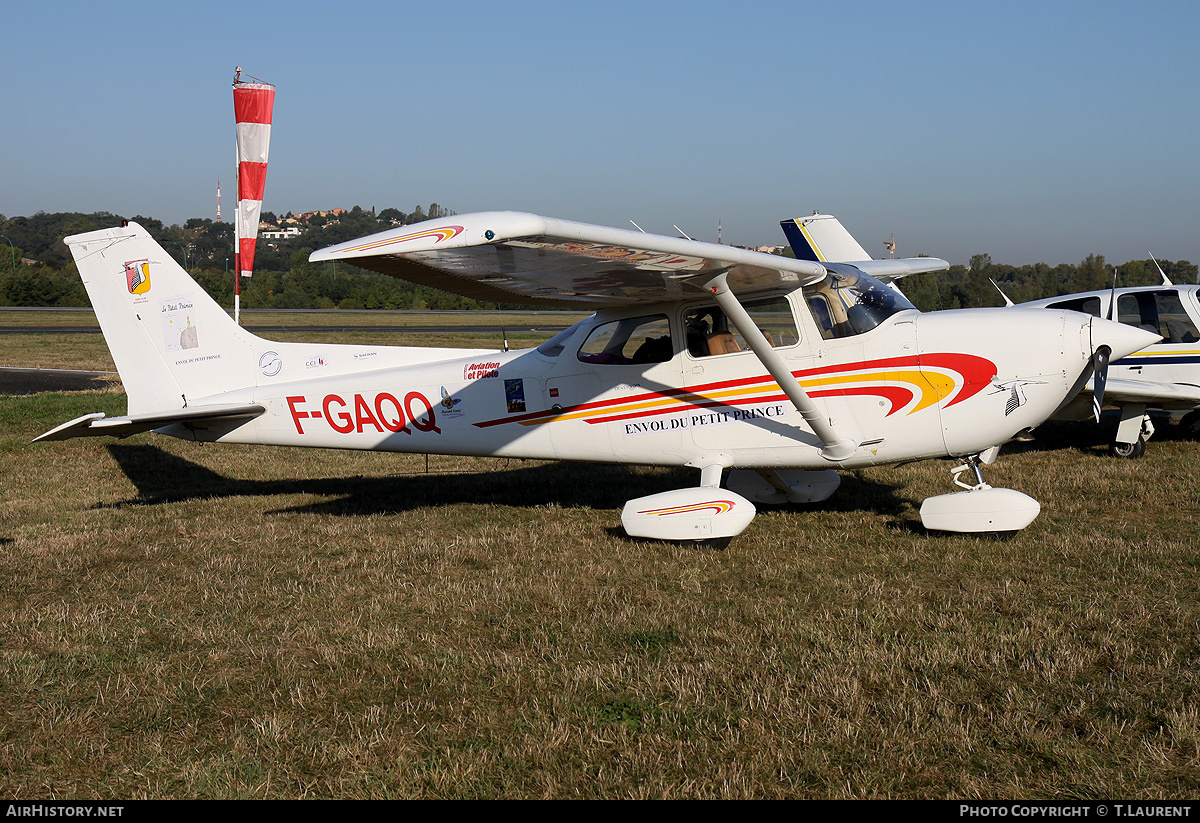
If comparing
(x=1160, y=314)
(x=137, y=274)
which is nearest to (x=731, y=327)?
(x=137, y=274)

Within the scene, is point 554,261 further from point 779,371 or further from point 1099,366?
point 1099,366

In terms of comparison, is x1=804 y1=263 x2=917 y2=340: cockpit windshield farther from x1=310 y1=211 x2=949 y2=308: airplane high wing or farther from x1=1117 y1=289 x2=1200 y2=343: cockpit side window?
x1=1117 y1=289 x2=1200 y2=343: cockpit side window

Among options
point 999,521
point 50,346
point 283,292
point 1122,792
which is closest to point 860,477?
point 999,521

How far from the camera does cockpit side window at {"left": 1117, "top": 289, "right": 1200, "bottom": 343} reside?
11.6m

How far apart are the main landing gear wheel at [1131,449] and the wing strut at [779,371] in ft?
19.0

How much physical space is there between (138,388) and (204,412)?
1.11 m

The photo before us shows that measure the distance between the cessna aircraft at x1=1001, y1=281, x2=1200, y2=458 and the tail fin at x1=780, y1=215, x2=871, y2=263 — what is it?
3619 mm

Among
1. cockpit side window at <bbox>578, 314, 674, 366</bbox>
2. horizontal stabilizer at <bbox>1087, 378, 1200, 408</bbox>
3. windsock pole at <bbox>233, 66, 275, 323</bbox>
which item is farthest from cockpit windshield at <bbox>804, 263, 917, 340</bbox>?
windsock pole at <bbox>233, 66, 275, 323</bbox>

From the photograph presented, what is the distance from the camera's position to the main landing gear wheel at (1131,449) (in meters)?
10.8

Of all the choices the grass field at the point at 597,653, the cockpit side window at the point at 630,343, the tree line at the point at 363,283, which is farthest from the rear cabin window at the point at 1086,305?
the tree line at the point at 363,283

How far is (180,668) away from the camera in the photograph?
481 cm

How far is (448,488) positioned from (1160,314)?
9631mm

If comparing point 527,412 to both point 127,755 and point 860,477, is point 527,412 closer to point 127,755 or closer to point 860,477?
point 860,477

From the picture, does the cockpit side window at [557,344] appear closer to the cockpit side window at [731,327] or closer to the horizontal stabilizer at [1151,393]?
the cockpit side window at [731,327]
